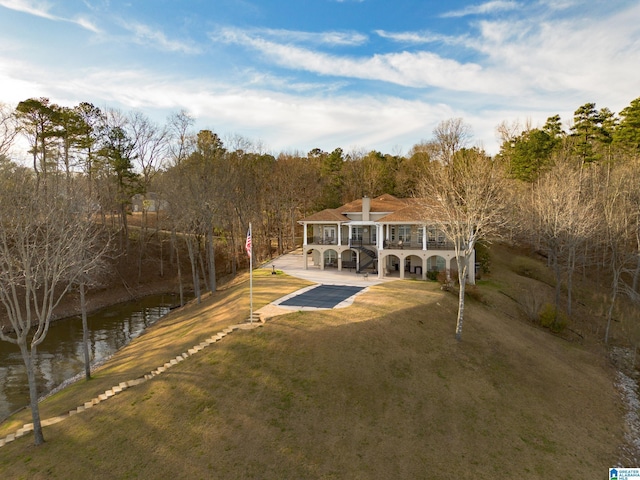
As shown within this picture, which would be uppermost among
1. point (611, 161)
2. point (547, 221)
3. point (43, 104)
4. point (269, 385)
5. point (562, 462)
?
point (43, 104)

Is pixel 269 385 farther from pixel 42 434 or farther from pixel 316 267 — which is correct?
pixel 316 267

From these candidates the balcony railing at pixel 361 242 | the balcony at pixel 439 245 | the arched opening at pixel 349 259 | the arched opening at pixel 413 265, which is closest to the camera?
the balcony at pixel 439 245

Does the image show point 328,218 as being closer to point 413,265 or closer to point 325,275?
point 325,275

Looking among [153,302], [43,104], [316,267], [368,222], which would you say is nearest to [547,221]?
[368,222]

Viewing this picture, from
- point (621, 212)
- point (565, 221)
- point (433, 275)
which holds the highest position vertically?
point (621, 212)

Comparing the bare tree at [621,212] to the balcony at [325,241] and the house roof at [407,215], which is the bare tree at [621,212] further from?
the balcony at [325,241]

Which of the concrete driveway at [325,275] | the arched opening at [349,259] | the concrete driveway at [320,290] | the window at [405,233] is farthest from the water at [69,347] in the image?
the window at [405,233]

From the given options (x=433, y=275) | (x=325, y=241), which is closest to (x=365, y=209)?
(x=325, y=241)
